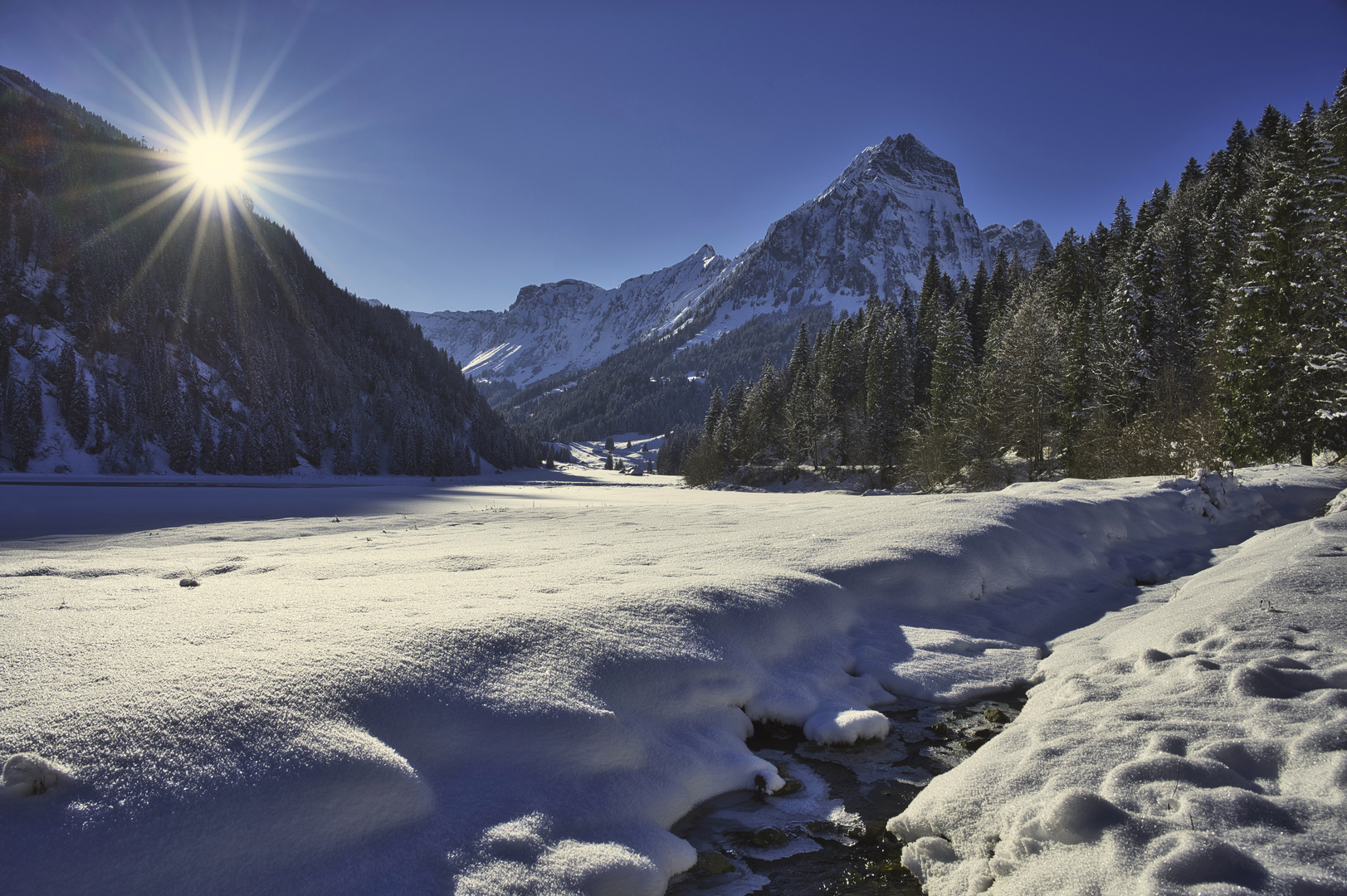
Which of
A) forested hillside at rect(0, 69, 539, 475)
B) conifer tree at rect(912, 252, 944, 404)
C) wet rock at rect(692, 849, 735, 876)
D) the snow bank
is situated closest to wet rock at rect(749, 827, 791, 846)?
wet rock at rect(692, 849, 735, 876)

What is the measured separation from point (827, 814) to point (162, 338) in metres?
89.7

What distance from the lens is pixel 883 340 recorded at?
48.0 m

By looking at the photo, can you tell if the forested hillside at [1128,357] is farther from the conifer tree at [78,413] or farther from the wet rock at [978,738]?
the conifer tree at [78,413]

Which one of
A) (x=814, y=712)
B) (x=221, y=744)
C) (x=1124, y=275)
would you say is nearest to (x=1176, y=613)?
(x=814, y=712)

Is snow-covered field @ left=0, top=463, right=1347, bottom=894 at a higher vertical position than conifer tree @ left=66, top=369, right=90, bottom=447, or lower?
lower

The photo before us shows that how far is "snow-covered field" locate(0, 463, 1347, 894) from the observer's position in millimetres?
2705

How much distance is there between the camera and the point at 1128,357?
28766 millimetres

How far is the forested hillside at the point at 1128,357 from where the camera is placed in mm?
19703

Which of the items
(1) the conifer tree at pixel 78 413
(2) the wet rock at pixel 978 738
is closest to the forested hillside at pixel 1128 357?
(2) the wet rock at pixel 978 738

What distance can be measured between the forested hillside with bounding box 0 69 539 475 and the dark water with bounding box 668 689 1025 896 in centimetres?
7275

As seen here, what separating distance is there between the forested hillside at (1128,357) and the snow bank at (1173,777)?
68.1 feet

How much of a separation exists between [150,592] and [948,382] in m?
42.8

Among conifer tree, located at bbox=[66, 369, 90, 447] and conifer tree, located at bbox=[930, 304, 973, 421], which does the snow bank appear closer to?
conifer tree, located at bbox=[930, 304, 973, 421]

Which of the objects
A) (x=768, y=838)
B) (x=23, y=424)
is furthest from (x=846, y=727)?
(x=23, y=424)
